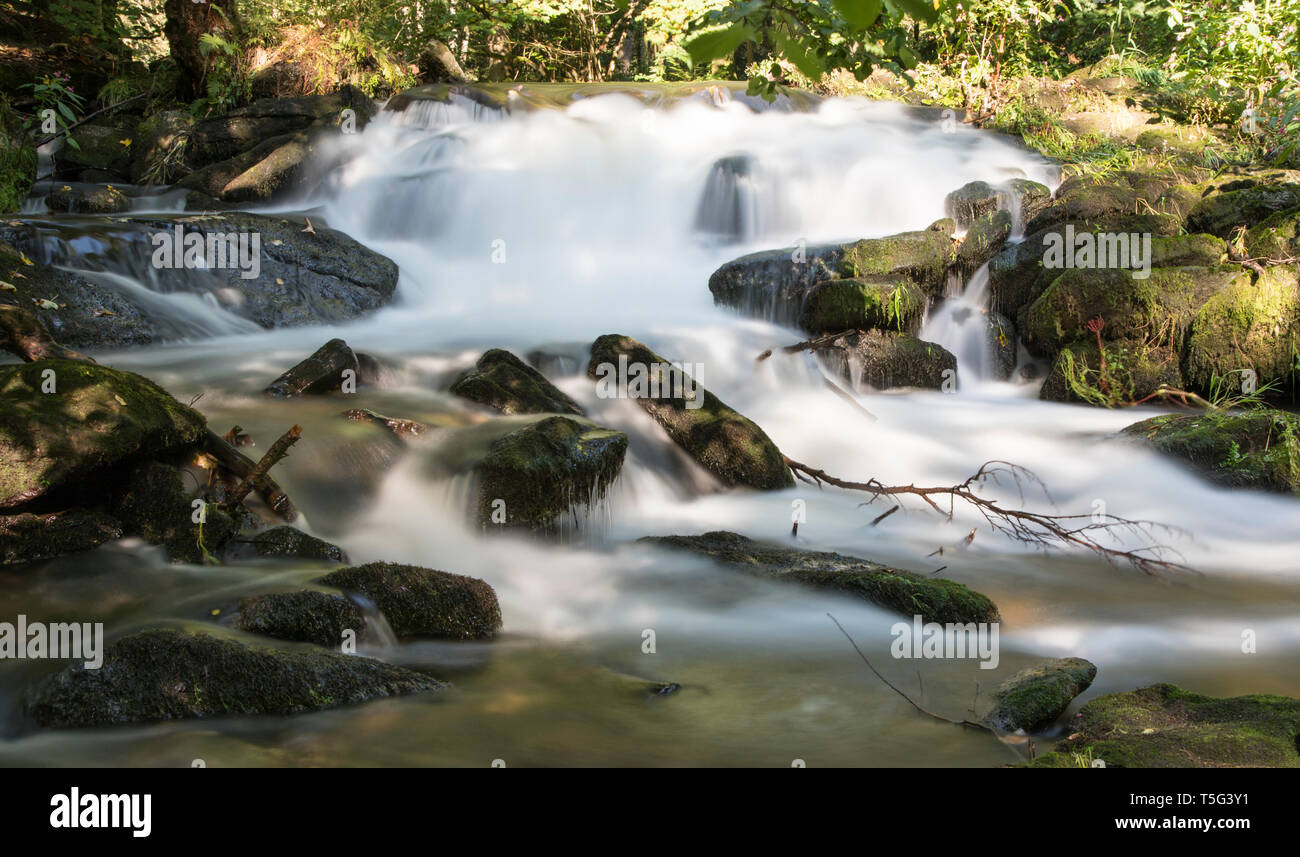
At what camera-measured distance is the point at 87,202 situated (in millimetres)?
10906

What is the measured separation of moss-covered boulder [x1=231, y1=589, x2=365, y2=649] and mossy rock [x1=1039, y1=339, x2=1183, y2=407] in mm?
7120

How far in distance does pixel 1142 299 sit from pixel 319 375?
23.5 feet

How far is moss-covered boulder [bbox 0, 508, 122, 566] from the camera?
4320 mm

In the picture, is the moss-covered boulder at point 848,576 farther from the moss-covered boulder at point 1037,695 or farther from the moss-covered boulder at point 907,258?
the moss-covered boulder at point 907,258

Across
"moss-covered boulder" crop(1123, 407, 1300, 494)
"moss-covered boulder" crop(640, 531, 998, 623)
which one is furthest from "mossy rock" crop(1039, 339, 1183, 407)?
"moss-covered boulder" crop(640, 531, 998, 623)

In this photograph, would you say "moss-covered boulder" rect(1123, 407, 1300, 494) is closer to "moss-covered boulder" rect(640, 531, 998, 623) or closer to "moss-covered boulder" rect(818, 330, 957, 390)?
"moss-covered boulder" rect(818, 330, 957, 390)

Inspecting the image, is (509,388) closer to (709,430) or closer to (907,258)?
(709,430)

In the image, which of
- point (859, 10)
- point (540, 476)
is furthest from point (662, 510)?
point (859, 10)

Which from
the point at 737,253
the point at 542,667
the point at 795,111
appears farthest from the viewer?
the point at 795,111
